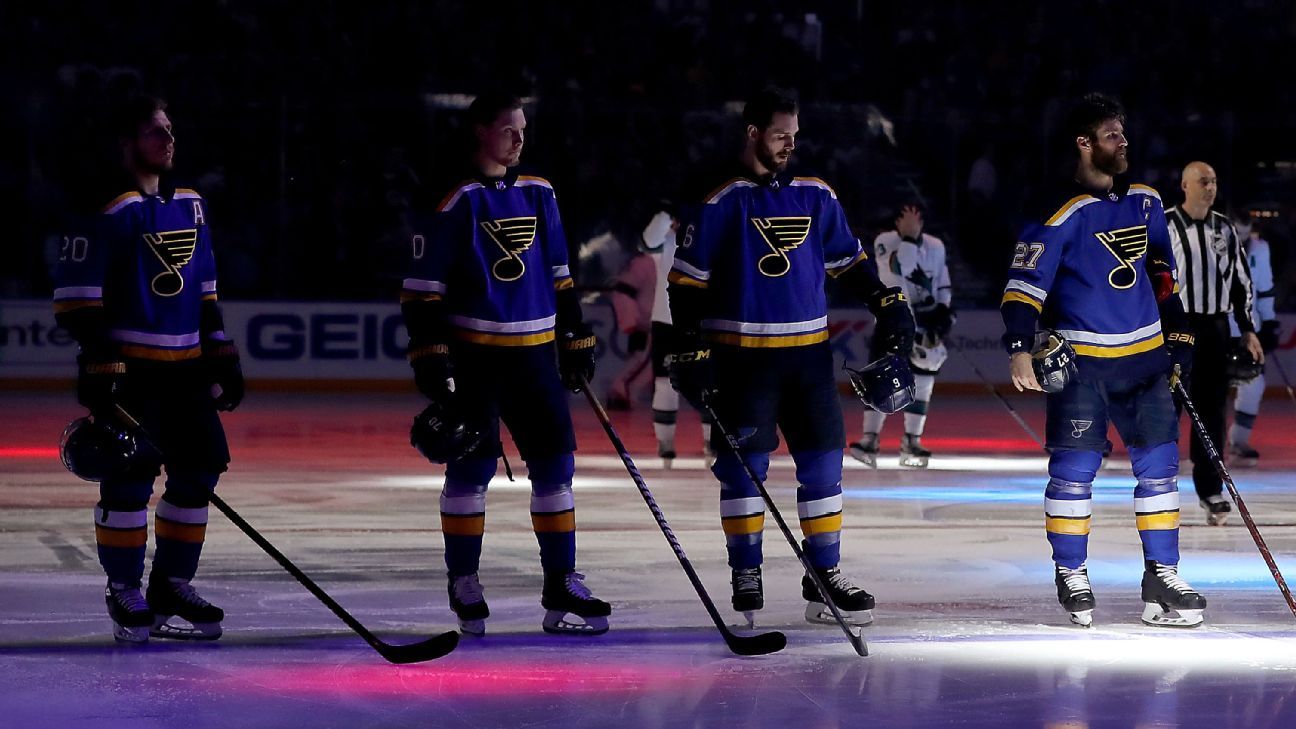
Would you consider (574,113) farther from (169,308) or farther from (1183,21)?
(169,308)

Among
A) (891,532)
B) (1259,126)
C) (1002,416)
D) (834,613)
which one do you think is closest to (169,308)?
(834,613)

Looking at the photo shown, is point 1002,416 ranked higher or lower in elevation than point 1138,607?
lower

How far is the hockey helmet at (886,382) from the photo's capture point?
6.13 metres

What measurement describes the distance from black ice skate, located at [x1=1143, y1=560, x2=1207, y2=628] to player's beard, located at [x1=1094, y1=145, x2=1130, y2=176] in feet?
3.86

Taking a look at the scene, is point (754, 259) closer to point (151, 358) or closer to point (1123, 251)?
point (1123, 251)

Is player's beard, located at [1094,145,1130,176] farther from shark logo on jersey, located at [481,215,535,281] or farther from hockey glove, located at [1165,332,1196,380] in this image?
shark logo on jersey, located at [481,215,535,281]

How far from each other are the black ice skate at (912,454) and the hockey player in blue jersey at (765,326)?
5.48 metres

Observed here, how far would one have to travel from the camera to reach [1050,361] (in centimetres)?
589

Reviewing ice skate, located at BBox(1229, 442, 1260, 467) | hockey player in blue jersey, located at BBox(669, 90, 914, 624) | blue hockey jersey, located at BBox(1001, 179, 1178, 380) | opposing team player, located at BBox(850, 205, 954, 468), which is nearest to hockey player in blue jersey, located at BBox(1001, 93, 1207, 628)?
blue hockey jersey, located at BBox(1001, 179, 1178, 380)

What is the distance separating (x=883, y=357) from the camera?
613 centimetres

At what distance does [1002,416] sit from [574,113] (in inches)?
170

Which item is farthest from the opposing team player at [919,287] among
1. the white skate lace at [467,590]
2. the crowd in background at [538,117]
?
the white skate lace at [467,590]

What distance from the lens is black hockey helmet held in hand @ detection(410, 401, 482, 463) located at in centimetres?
561

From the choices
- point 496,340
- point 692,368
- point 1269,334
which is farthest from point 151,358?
point 1269,334
